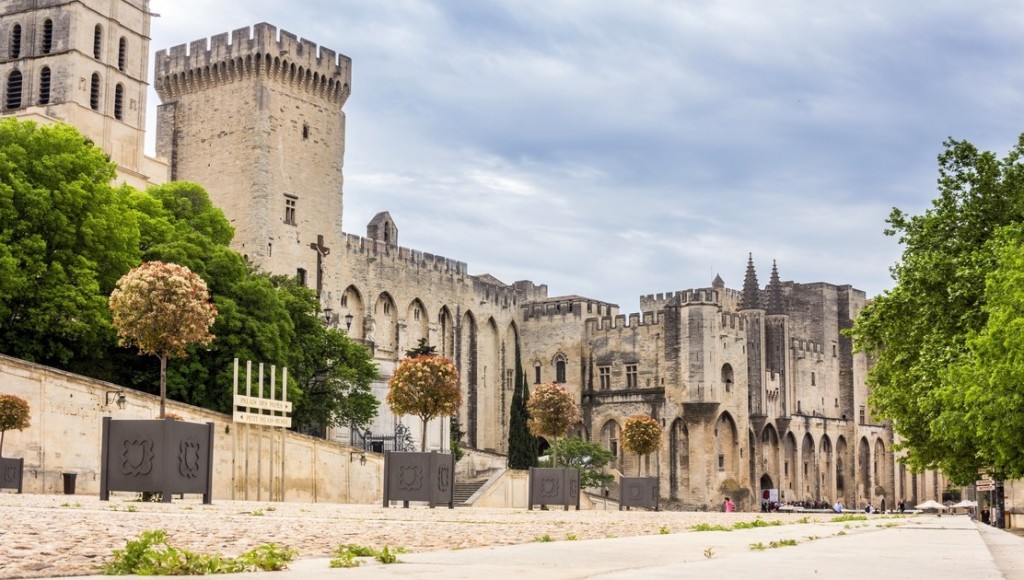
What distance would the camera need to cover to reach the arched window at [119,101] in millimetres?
61531

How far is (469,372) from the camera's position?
7381cm

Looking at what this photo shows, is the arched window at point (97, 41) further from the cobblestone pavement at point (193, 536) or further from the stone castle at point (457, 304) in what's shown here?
the cobblestone pavement at point (193, 536)

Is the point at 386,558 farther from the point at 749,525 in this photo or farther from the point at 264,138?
the point at 264,138

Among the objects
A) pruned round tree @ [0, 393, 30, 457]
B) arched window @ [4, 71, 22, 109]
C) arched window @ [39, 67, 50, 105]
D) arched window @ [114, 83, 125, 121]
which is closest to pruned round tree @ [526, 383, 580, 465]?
pruned round tree @ [0, 393, 30, 457]

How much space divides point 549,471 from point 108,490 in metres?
15.7

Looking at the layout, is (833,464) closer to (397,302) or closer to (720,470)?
(720,470)

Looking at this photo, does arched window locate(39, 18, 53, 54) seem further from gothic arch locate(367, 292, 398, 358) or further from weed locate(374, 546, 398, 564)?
weed locate(374, 546, 398, 564)

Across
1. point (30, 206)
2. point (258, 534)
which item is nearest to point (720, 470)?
point (30, 206)

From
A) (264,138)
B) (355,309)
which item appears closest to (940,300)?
(264,138)

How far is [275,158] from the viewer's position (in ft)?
191

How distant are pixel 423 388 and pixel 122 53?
3557 cm

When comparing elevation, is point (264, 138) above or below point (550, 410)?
above

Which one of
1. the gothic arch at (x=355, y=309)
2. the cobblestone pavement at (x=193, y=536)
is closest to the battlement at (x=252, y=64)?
the gothic arch at (x=355, y=309)

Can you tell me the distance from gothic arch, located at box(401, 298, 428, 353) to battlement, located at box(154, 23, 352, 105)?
12638 mm
